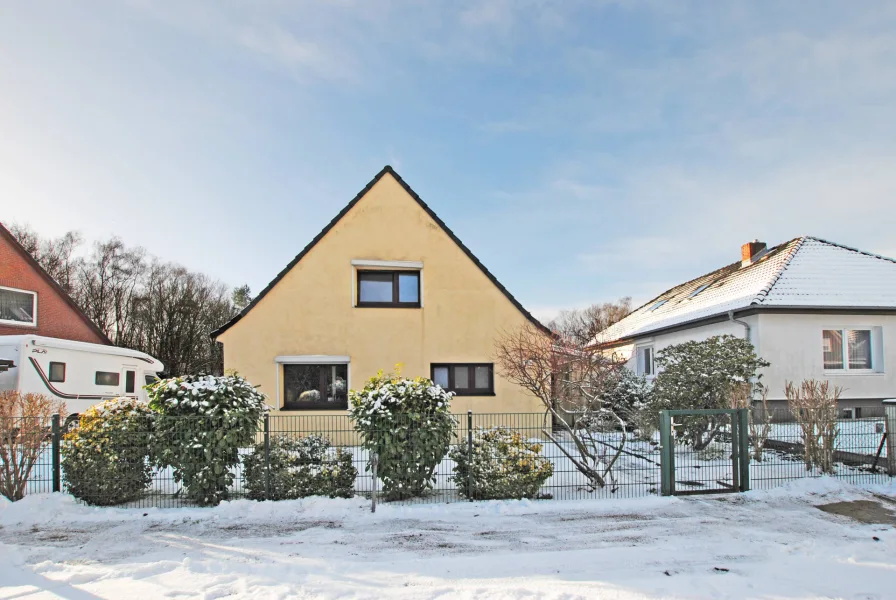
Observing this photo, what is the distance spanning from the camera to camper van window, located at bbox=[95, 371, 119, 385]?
16.3m

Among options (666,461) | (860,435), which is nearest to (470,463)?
(666,461)

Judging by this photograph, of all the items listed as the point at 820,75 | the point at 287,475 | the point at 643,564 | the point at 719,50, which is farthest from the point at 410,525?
the point at 820,75

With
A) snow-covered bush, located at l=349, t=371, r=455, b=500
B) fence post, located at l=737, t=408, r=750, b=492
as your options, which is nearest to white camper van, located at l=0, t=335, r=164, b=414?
snow-covered bush, located at l=349, t=371, r=455, b=500

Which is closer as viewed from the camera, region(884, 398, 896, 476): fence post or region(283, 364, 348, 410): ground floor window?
region(884, 398, 896, 476): fence post

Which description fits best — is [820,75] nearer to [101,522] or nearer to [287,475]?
[287,475]

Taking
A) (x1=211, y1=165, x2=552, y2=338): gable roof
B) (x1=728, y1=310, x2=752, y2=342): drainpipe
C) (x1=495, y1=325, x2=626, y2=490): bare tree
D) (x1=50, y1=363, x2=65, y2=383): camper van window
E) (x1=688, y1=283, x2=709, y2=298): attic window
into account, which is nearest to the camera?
(x1=495, y1=325, x2=626, y2=490): bare tree

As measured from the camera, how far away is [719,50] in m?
9.94

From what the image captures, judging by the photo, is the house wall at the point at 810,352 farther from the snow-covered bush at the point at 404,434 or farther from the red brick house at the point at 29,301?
the red brick house at the point at 29,301

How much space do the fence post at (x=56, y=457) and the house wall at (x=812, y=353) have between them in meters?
15.8

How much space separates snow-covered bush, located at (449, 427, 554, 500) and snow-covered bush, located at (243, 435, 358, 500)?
5.51ft

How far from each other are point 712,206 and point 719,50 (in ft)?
12.6

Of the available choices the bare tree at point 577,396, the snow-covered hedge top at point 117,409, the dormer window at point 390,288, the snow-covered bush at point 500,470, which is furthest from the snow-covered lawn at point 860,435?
the snow-covered hedge top at point 117,409

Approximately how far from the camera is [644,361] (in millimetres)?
21984

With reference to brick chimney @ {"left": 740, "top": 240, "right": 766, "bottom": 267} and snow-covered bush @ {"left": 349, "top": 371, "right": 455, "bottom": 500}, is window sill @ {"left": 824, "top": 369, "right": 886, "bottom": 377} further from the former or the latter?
snow-covered bush @ {"left": 349, "top": 371, "right": 455, "bottom": 500}
